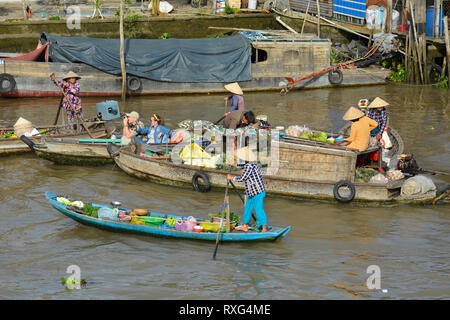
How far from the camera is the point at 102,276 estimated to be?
8227 millimetres

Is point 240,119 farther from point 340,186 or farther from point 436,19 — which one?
point 436,19

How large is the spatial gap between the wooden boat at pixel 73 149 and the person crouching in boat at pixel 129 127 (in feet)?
1.34

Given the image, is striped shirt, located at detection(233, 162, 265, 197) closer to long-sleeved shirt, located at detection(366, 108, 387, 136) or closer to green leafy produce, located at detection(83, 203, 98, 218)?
green leafy produce, located at detection(83, 203, 98, 218)

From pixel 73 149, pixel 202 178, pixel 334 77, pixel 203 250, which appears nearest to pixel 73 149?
pixel 73 149

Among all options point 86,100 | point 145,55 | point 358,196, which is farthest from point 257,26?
point 358,196

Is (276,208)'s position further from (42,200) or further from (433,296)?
(42,200)

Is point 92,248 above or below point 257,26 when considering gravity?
below

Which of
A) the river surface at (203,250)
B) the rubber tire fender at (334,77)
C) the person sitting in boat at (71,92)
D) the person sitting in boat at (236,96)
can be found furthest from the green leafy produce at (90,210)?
the rubber tire fender at (334,77)

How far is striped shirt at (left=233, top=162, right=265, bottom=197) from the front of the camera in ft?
28.7

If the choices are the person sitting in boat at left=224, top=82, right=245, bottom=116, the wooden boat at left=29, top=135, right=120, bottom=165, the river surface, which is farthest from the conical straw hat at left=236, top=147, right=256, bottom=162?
the wooden boat at left=29, top=135, right=120, bottom=165

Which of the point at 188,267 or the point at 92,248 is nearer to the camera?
the point at 188,267

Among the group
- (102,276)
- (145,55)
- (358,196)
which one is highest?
(145,55)

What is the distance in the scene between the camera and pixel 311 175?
10.8m

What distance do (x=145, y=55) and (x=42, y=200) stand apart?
905cm
